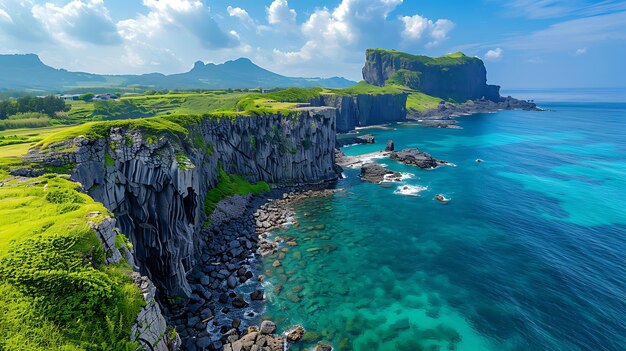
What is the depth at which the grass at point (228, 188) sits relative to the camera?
60.1m

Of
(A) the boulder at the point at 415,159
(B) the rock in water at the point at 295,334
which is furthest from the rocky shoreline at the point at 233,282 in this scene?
(A) the boulder at the point at 415,159

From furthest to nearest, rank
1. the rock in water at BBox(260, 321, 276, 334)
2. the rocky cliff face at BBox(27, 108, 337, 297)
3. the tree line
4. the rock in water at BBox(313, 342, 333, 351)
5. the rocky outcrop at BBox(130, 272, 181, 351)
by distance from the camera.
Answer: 1. the tree line
2. the rocky cliff face at BBox(27, 108, 337, 297)
3. the rock in water at BBox(260, 321, 276, 334)
4. the rock in water at BBox(313, 342, 333, 351)
5. the rocky outcrop at BBox(130, 272, 181, 351)

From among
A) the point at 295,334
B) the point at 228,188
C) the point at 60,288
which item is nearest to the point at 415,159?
the point at 228,188

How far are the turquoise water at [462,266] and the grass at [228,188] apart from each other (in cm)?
1223

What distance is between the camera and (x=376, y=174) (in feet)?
295

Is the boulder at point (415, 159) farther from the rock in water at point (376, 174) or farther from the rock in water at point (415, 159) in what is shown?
the rock in water at point (376, 174)

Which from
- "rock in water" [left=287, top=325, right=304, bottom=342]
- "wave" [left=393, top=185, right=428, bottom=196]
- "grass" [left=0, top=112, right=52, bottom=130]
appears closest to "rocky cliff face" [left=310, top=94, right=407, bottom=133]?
"wave" [left=393, top=185, right=428, bottom=196]

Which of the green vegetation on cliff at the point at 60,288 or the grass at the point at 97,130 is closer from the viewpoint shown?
the green vegetation on cliff at the point at 60,288

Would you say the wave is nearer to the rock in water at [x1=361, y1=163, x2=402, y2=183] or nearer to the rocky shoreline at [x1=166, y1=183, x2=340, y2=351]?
the rock in water at [x1=361, y1=163, x2=402, y2=183]

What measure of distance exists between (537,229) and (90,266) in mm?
67792

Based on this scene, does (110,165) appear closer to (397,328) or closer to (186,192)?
(186,192)

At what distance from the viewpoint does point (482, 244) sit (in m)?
52.7

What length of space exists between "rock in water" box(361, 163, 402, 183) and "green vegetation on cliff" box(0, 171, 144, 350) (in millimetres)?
73284

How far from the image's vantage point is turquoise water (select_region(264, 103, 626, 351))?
112ft
